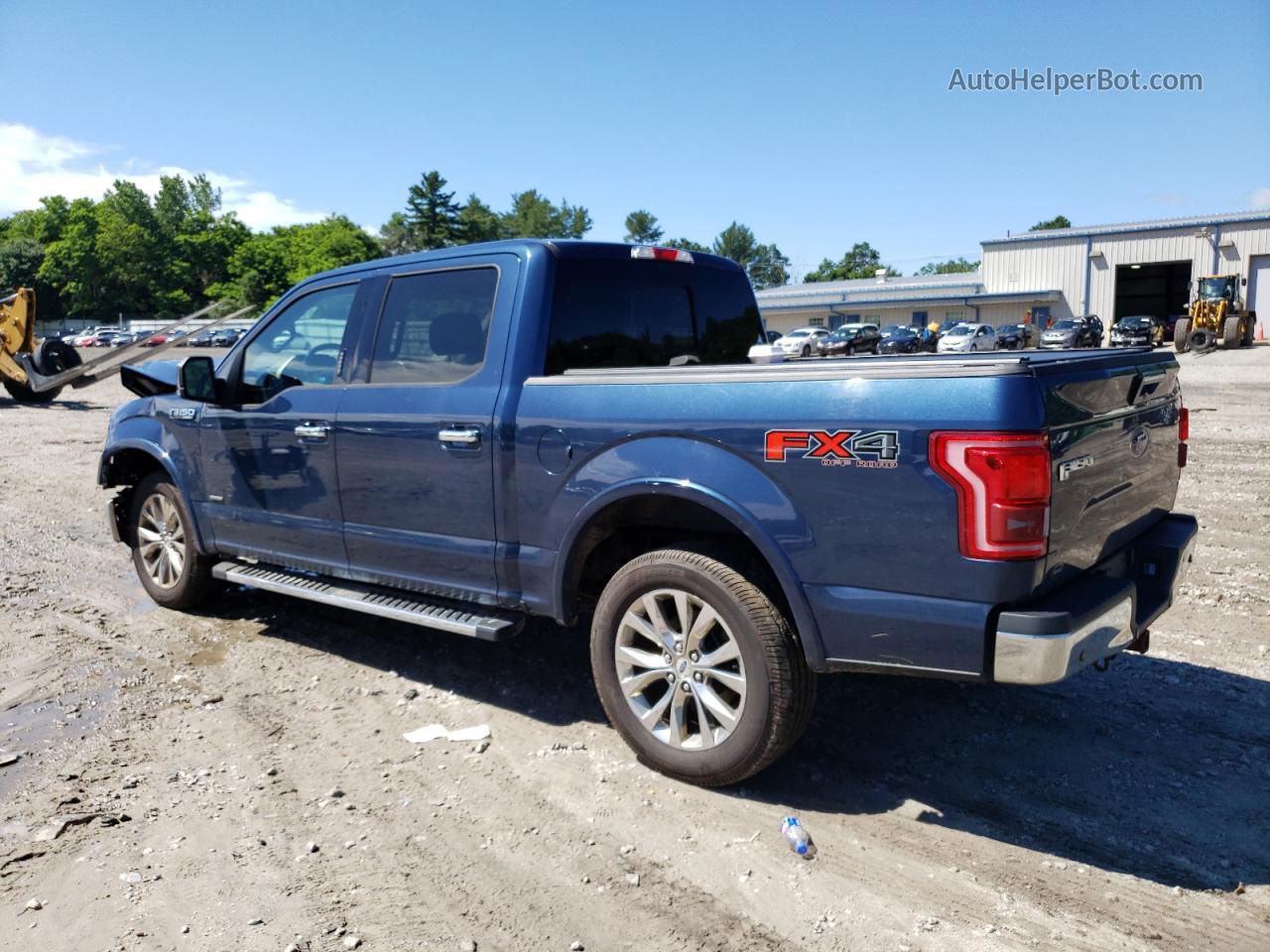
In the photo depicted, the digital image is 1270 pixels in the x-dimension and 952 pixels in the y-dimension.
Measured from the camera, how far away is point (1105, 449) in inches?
129

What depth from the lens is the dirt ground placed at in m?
2.85

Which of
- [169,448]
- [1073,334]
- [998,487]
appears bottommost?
[1073,334]

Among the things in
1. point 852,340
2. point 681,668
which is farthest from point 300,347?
point 852,340

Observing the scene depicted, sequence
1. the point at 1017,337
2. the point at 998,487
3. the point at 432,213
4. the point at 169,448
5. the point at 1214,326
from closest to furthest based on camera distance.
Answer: the point at 998,487 → the point at 169,448 → the point at 1214,326 → the point at 1017,337 → the point at 432,213

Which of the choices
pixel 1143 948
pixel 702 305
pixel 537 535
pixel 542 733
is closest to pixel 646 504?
pixel 537 535

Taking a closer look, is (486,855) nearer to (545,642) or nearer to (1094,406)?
(545,642)

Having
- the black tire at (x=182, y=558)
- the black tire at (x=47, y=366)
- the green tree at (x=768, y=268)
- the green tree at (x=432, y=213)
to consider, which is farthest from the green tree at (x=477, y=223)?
the black tire at (x=182, y=558)

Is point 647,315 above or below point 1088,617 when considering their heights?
above

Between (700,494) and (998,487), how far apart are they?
3.42 ft

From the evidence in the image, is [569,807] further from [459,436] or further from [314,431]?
[314,431]

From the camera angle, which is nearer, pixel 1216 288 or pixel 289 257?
pixel 1216 288

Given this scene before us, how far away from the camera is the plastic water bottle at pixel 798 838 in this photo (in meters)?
3.20

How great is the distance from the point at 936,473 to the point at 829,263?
473 feet

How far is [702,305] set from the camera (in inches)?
193
